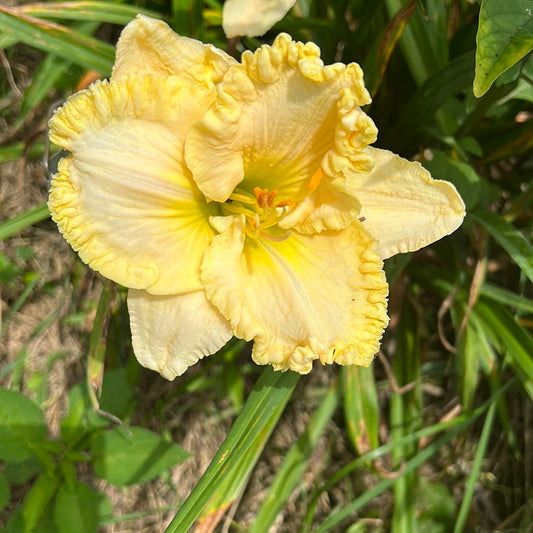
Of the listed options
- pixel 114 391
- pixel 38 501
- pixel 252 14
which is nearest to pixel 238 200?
pixel 252 14

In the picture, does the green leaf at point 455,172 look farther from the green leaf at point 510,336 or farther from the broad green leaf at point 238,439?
the broad green leaf at point 238,439

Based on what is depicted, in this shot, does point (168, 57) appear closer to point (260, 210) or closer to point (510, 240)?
point (260, 210)

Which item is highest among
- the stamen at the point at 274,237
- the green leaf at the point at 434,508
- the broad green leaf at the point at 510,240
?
the stamen at the point at 274,237

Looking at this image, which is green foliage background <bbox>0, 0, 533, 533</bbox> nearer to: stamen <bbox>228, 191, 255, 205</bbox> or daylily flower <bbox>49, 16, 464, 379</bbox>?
daylily flower <bbox>49, 16, 464, 379</bbox>

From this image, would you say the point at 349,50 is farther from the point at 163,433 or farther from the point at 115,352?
the point at 163,433

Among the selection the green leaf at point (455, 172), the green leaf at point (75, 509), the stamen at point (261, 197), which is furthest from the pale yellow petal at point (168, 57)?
the green leaf at point (75, 509)

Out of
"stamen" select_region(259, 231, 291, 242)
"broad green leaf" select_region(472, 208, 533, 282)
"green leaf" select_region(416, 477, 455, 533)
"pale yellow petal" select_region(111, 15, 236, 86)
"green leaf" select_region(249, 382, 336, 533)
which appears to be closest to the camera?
"pale yellow petal" select_region(111, 15, 236, 86)

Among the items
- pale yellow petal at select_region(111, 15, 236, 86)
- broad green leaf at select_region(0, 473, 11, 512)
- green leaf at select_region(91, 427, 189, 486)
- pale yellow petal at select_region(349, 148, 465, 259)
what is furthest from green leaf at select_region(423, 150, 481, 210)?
broad green leaf at select_region(0, 473, 11, 512)
